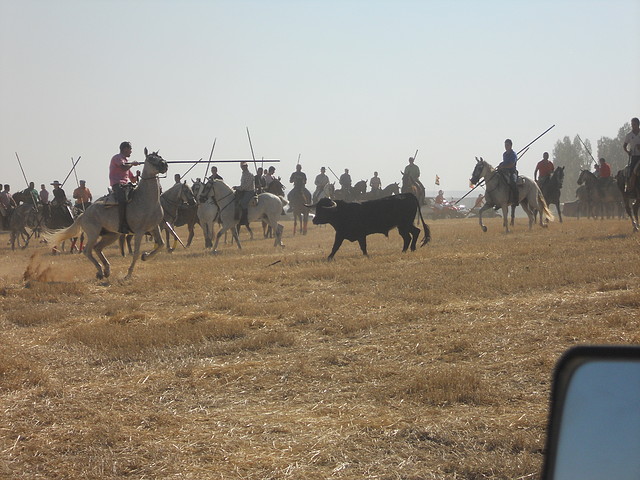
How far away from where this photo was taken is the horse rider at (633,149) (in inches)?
731

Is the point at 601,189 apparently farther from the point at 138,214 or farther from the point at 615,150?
the point at 615,150

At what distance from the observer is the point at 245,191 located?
80.7 feet

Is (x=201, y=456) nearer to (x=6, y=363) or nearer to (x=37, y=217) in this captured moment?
(x=6, y=363)

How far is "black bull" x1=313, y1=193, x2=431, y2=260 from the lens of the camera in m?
18.2

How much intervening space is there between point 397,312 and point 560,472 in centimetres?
835

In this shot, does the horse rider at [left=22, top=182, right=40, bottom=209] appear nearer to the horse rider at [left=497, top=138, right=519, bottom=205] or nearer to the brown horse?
the horse rider at [left=497, top=138, right=519, bottom=205]

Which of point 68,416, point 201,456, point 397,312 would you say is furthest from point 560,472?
point 397,312

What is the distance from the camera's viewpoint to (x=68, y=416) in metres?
6.63

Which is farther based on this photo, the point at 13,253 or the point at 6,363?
the point at 13,253

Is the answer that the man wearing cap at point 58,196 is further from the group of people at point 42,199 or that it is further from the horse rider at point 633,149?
the horse rider at point 633,149

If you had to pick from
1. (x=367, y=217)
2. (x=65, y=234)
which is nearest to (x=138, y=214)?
(x=65, y=234)

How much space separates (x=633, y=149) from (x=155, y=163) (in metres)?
10.1

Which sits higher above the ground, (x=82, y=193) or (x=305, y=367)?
(x=82, y=193)

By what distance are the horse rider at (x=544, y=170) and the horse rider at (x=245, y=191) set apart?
425 inches
